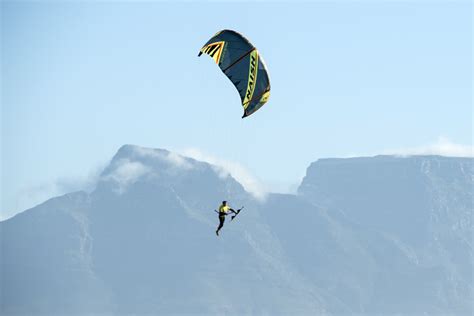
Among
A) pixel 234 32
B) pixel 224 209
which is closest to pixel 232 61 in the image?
pixel 234 32

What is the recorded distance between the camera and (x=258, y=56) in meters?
102

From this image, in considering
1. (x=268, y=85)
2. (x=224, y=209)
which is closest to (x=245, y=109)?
(x=268, y=85)

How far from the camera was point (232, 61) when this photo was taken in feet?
342

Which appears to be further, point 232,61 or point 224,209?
point 232,61

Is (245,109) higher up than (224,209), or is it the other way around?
(245,109)

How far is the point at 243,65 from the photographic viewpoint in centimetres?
10369

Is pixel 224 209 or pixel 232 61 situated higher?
pixel 232 61

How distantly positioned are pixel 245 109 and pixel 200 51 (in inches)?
239

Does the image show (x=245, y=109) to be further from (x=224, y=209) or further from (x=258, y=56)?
(x=224, y=209)

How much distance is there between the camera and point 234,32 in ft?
338

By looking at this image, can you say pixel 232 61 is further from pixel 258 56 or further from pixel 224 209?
pixel 224 209

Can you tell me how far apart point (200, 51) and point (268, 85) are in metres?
6.29

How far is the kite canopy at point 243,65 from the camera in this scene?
102 m

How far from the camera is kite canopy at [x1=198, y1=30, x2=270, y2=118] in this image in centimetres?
10244
